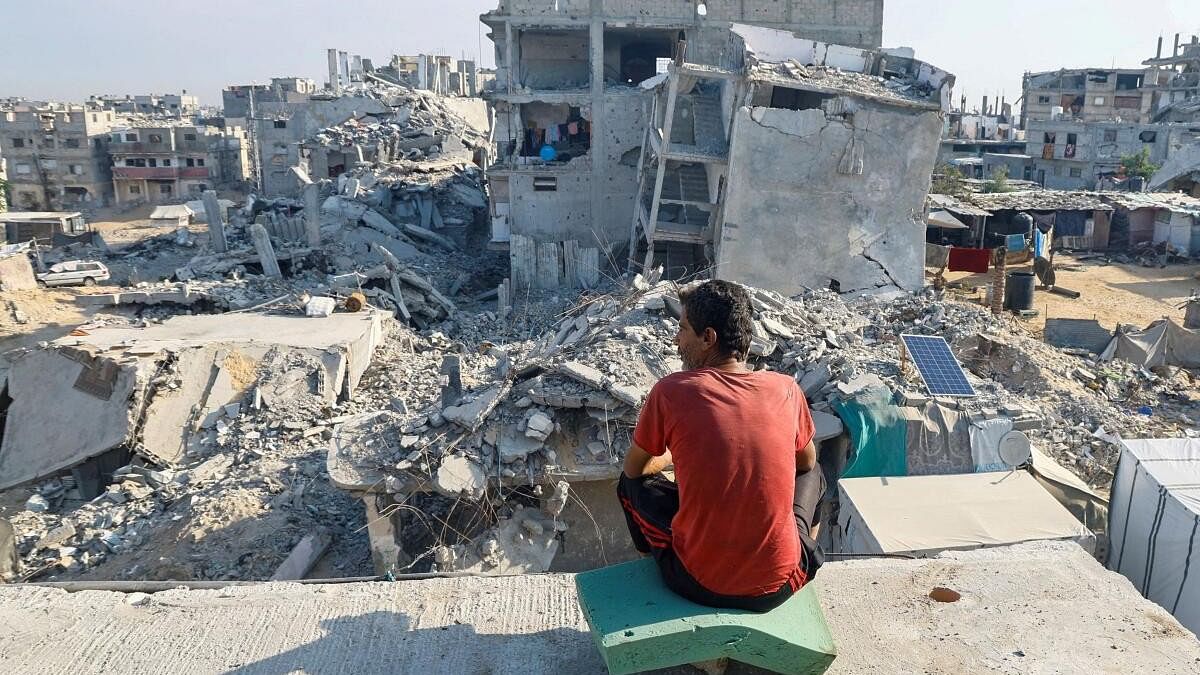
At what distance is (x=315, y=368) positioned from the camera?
10227 mm

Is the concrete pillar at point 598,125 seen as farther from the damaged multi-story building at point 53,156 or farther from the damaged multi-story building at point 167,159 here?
the damaged multi-story building at point 53,156

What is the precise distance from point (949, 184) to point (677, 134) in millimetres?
14290

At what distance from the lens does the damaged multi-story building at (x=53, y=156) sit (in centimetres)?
3819

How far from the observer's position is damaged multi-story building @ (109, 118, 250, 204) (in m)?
39.6

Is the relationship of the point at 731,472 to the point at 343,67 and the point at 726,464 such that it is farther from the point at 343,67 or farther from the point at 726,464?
the point at 343,67

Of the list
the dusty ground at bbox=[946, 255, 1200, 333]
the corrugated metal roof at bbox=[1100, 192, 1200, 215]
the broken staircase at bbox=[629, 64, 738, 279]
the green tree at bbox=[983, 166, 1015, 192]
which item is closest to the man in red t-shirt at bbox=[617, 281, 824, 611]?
the broken staircase at bbox=[629, 64, 738, 279]

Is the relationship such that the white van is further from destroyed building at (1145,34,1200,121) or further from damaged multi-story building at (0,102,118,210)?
destroyed building at (1145,34,1200,121)

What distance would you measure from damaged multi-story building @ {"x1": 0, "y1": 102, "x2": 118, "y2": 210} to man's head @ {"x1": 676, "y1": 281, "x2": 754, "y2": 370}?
144ft

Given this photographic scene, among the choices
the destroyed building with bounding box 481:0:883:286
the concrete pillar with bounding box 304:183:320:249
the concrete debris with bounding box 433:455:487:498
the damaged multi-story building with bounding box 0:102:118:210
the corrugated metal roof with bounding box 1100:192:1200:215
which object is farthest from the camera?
the damaged multi-story building with bounding box 0:102:118:210

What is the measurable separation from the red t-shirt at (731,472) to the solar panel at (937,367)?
4.46 m

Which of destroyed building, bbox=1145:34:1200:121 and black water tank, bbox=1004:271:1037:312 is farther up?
destroyed building, bbox=1145:34:1200:121

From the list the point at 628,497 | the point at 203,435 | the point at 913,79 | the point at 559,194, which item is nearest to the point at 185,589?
the point at 628,497

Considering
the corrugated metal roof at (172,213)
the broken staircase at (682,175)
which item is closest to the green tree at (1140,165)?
the broken staircase at (682,175)

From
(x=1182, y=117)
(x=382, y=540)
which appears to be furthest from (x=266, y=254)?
(x=1182, y=117)
